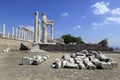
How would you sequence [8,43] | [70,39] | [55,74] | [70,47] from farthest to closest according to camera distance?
[70,39], [70,47], [8,43], [55,74]

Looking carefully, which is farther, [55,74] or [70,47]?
[70,47]

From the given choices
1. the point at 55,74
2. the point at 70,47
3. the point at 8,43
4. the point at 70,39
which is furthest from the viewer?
the point at 70,39

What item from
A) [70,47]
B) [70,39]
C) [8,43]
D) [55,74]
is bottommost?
[55,74]

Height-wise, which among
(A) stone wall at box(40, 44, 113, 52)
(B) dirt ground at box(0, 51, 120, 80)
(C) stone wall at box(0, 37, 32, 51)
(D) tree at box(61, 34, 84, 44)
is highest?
(D) tree at box(61, 34, 84, 44)

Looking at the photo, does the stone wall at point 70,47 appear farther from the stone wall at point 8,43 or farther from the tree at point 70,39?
the tree at point 70,39

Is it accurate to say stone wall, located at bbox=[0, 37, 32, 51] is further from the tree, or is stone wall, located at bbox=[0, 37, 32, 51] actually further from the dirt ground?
the tree

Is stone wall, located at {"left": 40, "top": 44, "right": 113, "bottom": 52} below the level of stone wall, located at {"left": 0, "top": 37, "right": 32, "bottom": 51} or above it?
below

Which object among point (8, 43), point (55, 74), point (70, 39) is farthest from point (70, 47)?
point (70, 39)

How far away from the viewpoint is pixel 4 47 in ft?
123

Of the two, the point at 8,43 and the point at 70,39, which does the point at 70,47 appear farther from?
the point at 70,39

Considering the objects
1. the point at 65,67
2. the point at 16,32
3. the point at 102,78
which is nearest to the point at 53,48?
the point at 16,32

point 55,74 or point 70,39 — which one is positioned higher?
point 70,39

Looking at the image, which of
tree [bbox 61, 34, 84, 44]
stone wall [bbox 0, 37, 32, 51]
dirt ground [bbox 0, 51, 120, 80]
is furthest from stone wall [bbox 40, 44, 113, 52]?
tree [bbox 61, 34, 84, 44]

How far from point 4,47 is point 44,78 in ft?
92.1
